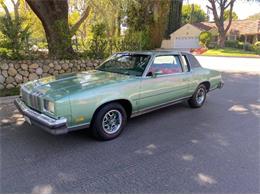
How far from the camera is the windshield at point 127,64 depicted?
4.63 m

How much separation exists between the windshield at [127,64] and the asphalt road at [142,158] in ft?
3.63

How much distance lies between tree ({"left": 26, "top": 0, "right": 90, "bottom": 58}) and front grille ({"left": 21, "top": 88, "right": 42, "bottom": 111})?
4695 mm

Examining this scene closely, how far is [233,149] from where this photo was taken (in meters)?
3.77

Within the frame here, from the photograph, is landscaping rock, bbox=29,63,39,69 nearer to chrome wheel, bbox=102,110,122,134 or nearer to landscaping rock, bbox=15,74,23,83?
landscaping rock, bbox=15,74,23,83

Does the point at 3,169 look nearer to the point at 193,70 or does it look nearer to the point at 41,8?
the point at 193,70

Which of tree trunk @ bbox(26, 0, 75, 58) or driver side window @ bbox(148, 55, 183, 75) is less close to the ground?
tree trunk @ bbox(26, 0, 75, 58)

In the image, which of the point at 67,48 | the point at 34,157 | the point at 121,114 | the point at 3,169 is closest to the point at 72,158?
the point at 34,157

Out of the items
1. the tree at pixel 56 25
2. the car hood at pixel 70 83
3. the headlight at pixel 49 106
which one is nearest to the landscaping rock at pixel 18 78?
the tree at pixel 56 25

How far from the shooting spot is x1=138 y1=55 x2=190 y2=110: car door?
452cm

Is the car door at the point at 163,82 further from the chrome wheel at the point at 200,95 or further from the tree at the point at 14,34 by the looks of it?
the tree at the point at 14,34

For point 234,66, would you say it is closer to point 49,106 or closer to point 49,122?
point 49,106

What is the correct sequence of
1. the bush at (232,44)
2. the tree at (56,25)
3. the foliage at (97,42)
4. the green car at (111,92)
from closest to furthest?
the green car at (111,92), the tree at (56,25), the foliage at (97,42), the bush at (232,44)

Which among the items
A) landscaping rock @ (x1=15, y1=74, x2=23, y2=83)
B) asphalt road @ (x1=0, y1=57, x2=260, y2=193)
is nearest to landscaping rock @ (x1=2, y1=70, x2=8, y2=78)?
landscaping rock @ (x1=15, y1=74, x2=23, y2=83)

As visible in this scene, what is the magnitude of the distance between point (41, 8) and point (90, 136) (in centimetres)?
649
